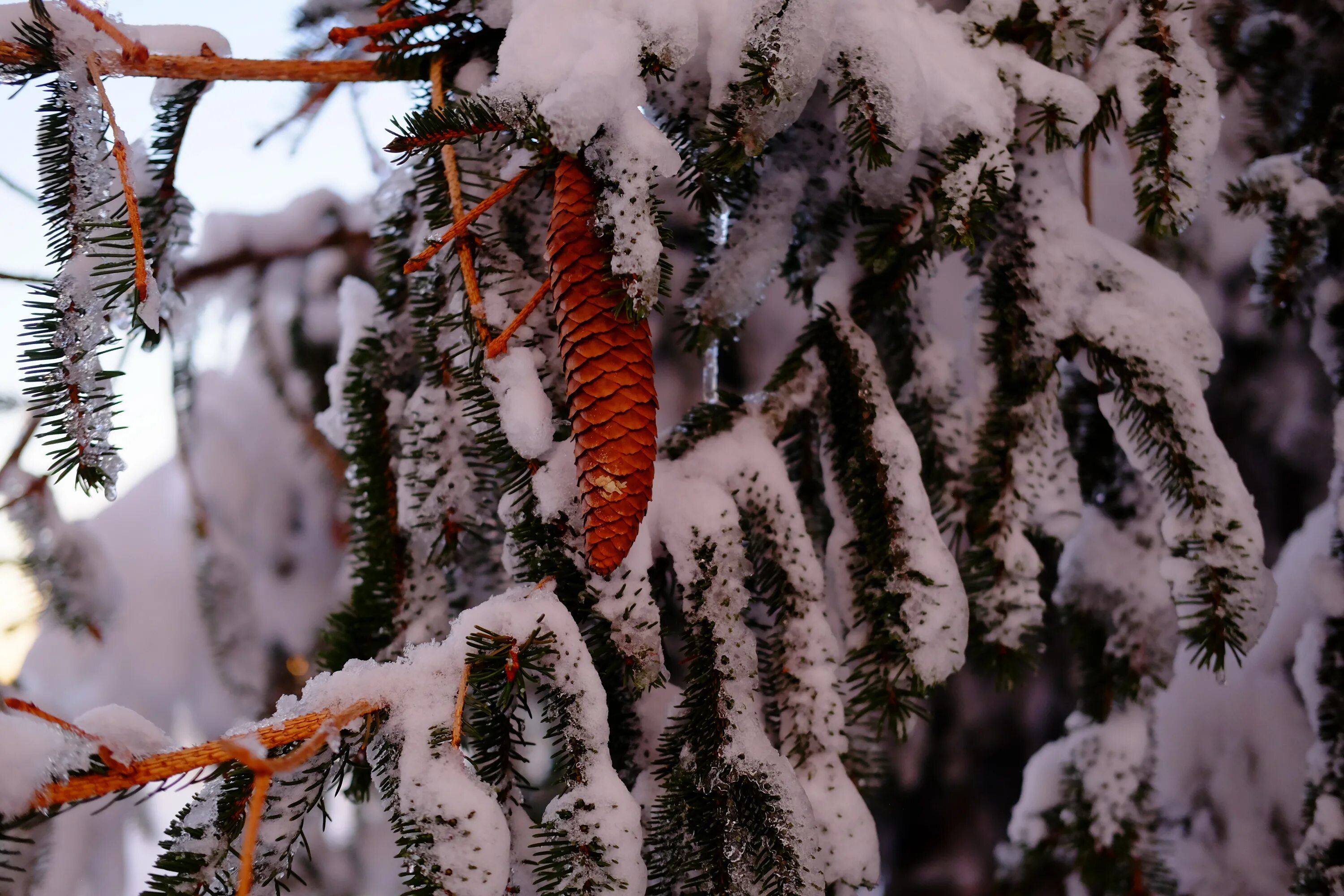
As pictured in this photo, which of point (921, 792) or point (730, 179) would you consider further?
point (921, 792)

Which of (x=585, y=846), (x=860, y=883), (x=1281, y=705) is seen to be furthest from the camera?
(x=1281, y=705)

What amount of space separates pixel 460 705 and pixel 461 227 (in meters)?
0.31

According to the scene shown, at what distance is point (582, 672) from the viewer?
51 centimetres

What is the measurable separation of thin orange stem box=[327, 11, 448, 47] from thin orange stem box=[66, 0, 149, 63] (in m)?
0.12

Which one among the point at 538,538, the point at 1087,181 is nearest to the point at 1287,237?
the point at 1087,181

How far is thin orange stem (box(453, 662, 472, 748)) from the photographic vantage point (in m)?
0.47

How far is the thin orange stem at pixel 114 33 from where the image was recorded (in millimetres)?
508

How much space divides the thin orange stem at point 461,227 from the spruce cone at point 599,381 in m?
0.04

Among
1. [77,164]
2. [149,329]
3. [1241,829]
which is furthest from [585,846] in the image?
[1241,829]

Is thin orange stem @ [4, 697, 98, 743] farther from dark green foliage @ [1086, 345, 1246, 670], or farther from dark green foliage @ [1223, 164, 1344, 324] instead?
dark green foliage @ [1223, 164, 1344, 324]

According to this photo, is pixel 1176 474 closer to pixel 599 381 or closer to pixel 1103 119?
pixel 1103 119

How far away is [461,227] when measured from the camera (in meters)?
0.52

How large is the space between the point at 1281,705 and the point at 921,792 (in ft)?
1.68

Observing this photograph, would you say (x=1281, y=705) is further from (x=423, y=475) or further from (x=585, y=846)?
(x=423, y=475)
